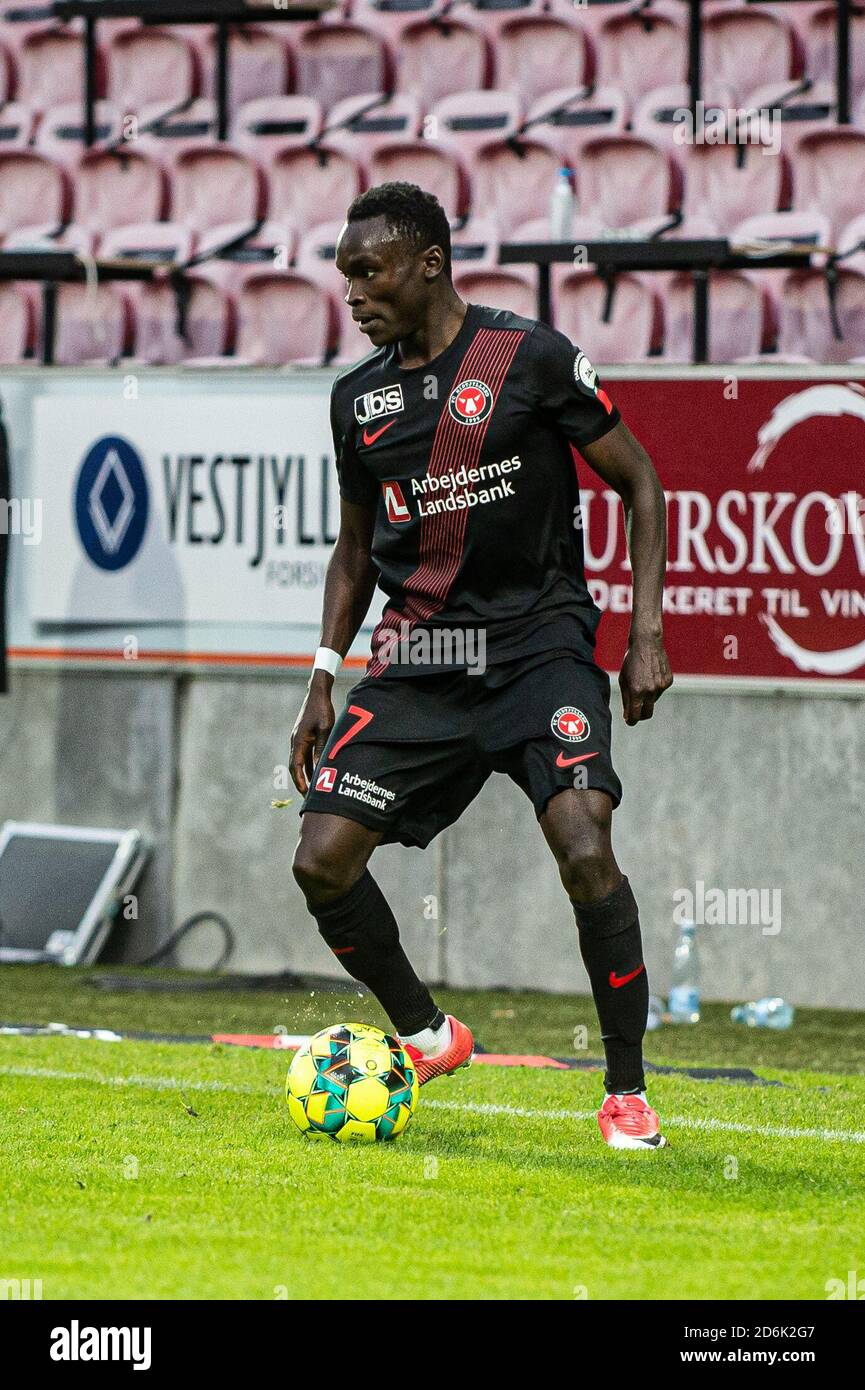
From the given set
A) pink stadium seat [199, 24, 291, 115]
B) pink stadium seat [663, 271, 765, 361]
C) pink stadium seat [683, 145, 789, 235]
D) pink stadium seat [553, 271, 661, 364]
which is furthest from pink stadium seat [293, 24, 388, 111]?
pink stadium seat [663, 271, 765, 361]

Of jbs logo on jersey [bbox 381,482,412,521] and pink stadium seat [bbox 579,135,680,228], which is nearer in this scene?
jbs logo on jersey [bbox 381,482,412,521]

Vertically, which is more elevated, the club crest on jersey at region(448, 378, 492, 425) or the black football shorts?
the club crest on jersey at region(448, 378, 492, 425)

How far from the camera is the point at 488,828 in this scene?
33.5 ft

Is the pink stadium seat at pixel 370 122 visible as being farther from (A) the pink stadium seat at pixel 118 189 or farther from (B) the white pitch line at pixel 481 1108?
(B) the white pitch line at pixel 481 1108

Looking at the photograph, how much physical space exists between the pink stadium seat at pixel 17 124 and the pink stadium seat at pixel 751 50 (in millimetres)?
4479

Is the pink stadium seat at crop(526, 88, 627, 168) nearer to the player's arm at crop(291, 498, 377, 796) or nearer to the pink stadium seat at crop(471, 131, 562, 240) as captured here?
the pink stadium seat at crop(471, 131, 562, 240)

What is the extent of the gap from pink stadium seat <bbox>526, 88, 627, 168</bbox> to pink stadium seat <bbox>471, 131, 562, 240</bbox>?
92 millimetres

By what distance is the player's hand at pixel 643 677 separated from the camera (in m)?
5.33

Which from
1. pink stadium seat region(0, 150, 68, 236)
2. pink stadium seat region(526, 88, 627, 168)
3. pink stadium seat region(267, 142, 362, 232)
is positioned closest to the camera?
pink stadium seat region(526, 88, 627, 168)

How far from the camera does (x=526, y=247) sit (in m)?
10.6

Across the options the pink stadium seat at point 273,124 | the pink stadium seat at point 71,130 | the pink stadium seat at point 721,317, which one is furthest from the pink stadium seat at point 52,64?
the pink stadium seat at point 721,317

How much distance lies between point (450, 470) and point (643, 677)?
76 cm

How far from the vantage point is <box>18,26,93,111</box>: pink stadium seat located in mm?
14172
